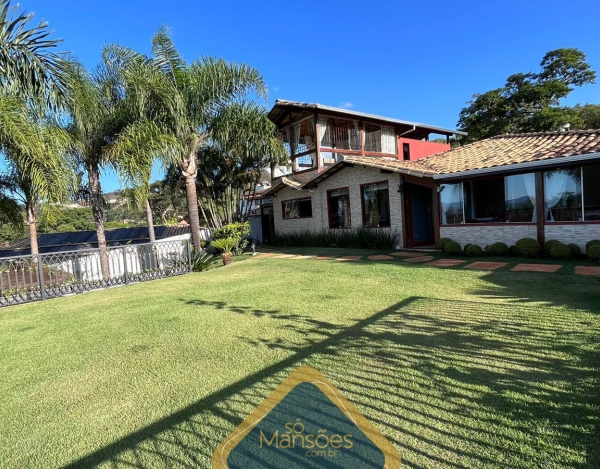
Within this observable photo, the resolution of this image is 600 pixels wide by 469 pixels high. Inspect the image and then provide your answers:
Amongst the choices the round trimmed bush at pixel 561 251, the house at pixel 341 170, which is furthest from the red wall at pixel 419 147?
the round trimmed bush at pixel 561 251

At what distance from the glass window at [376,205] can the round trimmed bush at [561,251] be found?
20.0 ft

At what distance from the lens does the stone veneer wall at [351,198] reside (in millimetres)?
14156

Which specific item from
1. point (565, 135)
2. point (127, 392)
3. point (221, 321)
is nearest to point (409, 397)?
point (127, 392)

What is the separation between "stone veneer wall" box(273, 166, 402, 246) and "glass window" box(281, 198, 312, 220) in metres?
0.23

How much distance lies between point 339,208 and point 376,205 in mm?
2305

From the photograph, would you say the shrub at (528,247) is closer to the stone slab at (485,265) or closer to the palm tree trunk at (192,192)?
the stone slab at (485,265)

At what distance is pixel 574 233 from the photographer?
972 cm

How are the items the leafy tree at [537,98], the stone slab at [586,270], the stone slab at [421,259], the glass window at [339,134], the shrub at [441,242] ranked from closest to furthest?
the stone slab at [586,270], the stone slab at [421,259], the shrub at [441,242], the glass window at [339,134], the leafy tree at [537,98]

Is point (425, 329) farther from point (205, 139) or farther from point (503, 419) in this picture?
point (205, 139)

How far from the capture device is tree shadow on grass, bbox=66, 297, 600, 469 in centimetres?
234

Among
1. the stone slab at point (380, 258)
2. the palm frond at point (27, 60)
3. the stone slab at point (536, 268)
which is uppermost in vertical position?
the palm frond at point (27, 60)

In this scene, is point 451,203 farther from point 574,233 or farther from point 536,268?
point 536,268

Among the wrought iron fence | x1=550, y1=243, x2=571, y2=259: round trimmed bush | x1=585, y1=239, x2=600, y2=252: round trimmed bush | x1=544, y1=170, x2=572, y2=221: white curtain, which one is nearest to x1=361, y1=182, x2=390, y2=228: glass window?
x1=544, y1=170, x2=572, y2=221: white curtain

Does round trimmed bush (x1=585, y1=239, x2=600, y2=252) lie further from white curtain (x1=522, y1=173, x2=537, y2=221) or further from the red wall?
the red wall
